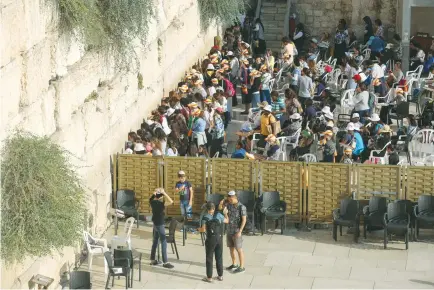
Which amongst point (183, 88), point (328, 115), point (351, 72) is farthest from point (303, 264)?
point (351, 72)

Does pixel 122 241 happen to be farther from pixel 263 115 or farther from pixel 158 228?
pixel 263 115

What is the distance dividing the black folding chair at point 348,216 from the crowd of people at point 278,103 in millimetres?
1415

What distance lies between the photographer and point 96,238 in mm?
22250

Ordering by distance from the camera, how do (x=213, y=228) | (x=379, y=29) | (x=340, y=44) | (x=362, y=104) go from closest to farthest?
1. (x=213, y=228)
2. (x=362, y=104)
3. (x=340, y=44)
4. (x=379, y=29)

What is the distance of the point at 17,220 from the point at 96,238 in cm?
417

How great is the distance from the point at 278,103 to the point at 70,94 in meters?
7.92

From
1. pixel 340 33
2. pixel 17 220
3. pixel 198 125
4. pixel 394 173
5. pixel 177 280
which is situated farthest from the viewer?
pixel 340 33

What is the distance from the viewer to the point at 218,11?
32.8 metres

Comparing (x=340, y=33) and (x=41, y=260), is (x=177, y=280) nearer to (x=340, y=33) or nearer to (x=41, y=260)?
(x=41, y=260)

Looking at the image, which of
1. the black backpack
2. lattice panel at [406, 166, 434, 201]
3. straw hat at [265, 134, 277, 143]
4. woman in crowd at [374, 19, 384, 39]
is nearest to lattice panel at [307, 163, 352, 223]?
lattice panel at [406, 166, 434, 201]

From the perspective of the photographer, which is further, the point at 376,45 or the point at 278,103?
the point at 376,45

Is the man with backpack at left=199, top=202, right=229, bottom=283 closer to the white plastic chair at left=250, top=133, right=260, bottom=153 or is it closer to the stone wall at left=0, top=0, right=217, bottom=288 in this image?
the stone wall at left=0, top=0, right=217, bottom=288

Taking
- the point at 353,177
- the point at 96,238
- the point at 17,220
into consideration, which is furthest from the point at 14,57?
the point at 353,177

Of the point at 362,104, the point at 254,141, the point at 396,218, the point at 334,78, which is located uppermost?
the point at 334,78
